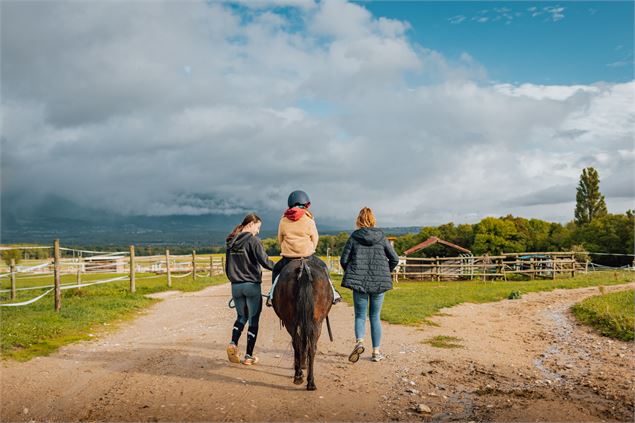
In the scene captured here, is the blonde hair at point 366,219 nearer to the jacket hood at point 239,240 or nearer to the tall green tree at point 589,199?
the jacket hood at point 239,240

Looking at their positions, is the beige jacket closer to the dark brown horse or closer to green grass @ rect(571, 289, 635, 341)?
the dark brown horse

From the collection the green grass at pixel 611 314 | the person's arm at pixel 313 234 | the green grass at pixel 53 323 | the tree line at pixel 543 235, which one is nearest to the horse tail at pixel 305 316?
the person's arm at pixel 313 234

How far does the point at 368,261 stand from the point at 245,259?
6.77ft

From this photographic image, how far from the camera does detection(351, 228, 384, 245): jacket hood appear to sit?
7672 mm

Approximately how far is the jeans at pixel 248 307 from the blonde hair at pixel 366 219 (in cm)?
204

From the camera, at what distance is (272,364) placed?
7.44 metres

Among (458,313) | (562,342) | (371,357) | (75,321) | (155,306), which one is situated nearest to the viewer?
(371,357)

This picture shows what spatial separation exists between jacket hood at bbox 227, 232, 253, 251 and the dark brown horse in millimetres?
1037

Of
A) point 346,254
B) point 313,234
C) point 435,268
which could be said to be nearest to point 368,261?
point 346,254

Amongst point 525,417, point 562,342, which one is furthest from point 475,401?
point 562,342

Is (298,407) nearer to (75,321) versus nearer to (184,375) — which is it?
(184,375)

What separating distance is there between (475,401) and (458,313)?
8679 millimetres

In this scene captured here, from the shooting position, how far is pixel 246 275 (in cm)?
738

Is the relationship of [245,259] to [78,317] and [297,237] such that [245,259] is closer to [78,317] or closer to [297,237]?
[297,237]
